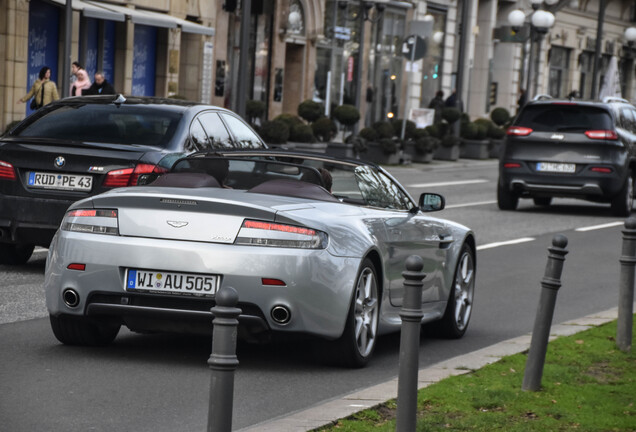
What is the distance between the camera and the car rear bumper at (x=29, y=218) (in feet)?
36.9

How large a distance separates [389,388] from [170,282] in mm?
1254

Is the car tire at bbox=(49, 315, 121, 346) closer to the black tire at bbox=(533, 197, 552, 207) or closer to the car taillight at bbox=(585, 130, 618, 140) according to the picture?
the car taillight at bbox=(585, 130, 618, 140)

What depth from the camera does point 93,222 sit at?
7.67m

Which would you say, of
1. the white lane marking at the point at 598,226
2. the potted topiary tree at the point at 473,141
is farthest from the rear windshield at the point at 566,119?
the potted topiary tree at the point at 473,141

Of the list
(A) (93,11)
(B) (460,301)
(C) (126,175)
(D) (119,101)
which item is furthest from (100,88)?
(B) (460,301)

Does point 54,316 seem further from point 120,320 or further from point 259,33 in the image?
point 259,33

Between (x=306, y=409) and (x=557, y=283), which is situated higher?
(x=557, y=283)

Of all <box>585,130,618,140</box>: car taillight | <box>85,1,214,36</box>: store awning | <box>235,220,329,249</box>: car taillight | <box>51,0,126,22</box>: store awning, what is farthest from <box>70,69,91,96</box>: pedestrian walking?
<box>235,220,329,249</box>: car taillight

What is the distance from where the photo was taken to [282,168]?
839cm

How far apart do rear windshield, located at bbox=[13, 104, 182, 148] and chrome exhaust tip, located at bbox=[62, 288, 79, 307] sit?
380 cm

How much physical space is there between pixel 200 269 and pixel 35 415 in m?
1.36

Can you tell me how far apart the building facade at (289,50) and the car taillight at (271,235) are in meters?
14.8

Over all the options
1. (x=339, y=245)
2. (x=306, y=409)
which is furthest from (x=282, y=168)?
(x=306, y=409)

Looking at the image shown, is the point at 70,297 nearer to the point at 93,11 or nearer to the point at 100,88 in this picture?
the point at 100,88
